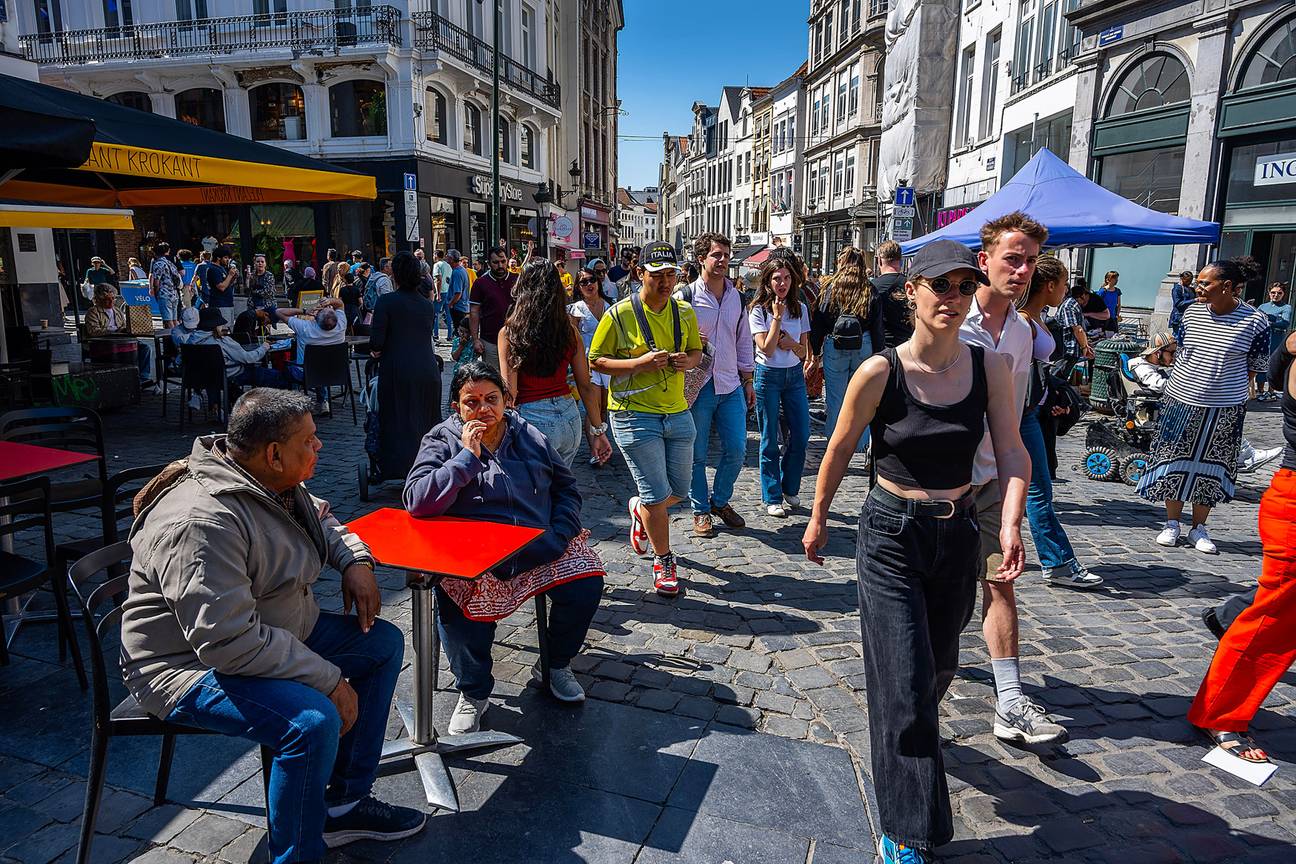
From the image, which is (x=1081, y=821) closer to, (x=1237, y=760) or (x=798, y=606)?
(x=1237, y=760)

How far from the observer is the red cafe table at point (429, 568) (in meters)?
2.83

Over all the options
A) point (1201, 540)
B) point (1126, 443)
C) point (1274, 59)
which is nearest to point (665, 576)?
point (1201, 540)

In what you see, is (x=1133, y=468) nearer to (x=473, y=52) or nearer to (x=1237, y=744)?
(x=1237, y=744)

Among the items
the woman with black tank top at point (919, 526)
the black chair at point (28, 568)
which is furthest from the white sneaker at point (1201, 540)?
the black chair at point (28, 568)

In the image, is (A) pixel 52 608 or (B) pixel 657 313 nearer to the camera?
(A) pixel 52 608

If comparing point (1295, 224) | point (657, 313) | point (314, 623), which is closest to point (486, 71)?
point (1295, 224)

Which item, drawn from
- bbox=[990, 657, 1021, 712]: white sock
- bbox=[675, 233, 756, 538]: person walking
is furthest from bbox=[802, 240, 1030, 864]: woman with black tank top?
bbox=[675, 233, 756, 538]: person walking

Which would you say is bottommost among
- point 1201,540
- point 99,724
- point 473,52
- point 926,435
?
point 1201,540

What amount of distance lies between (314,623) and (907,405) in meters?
2.07

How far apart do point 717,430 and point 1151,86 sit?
15079mm

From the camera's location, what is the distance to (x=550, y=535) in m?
3.45

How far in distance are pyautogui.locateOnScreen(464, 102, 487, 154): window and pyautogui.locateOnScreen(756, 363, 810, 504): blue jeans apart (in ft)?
90.0

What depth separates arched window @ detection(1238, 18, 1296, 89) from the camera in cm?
1292

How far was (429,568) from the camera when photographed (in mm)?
2717
